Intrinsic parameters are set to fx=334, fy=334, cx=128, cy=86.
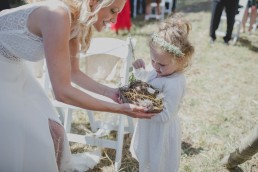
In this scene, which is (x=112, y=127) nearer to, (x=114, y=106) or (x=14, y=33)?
(x=114, y=106)

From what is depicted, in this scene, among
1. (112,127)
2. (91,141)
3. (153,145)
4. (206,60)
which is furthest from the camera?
(206,60)

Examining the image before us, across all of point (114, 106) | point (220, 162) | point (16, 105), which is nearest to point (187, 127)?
point (220, 162)

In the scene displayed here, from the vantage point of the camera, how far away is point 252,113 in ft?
14.3

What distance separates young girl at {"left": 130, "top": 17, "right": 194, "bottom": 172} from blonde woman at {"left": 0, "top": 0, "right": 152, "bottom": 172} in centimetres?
41

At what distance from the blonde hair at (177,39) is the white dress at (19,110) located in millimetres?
840

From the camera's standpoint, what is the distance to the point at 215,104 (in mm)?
4621

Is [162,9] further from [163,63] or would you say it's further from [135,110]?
[135,110]

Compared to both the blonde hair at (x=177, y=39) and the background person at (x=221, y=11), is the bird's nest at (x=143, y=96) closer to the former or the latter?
the blonde hair at (x=177, y=39)

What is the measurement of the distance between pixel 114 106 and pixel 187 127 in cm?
214

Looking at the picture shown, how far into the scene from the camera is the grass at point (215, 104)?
338 centimetres

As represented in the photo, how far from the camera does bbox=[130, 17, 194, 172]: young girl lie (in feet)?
7.80

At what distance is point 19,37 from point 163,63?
3.24ft

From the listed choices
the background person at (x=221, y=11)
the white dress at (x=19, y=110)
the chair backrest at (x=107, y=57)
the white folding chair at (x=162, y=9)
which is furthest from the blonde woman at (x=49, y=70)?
the white folding chair at (x=162, y=9)

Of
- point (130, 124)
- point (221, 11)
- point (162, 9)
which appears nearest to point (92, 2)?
point (130, 124)
